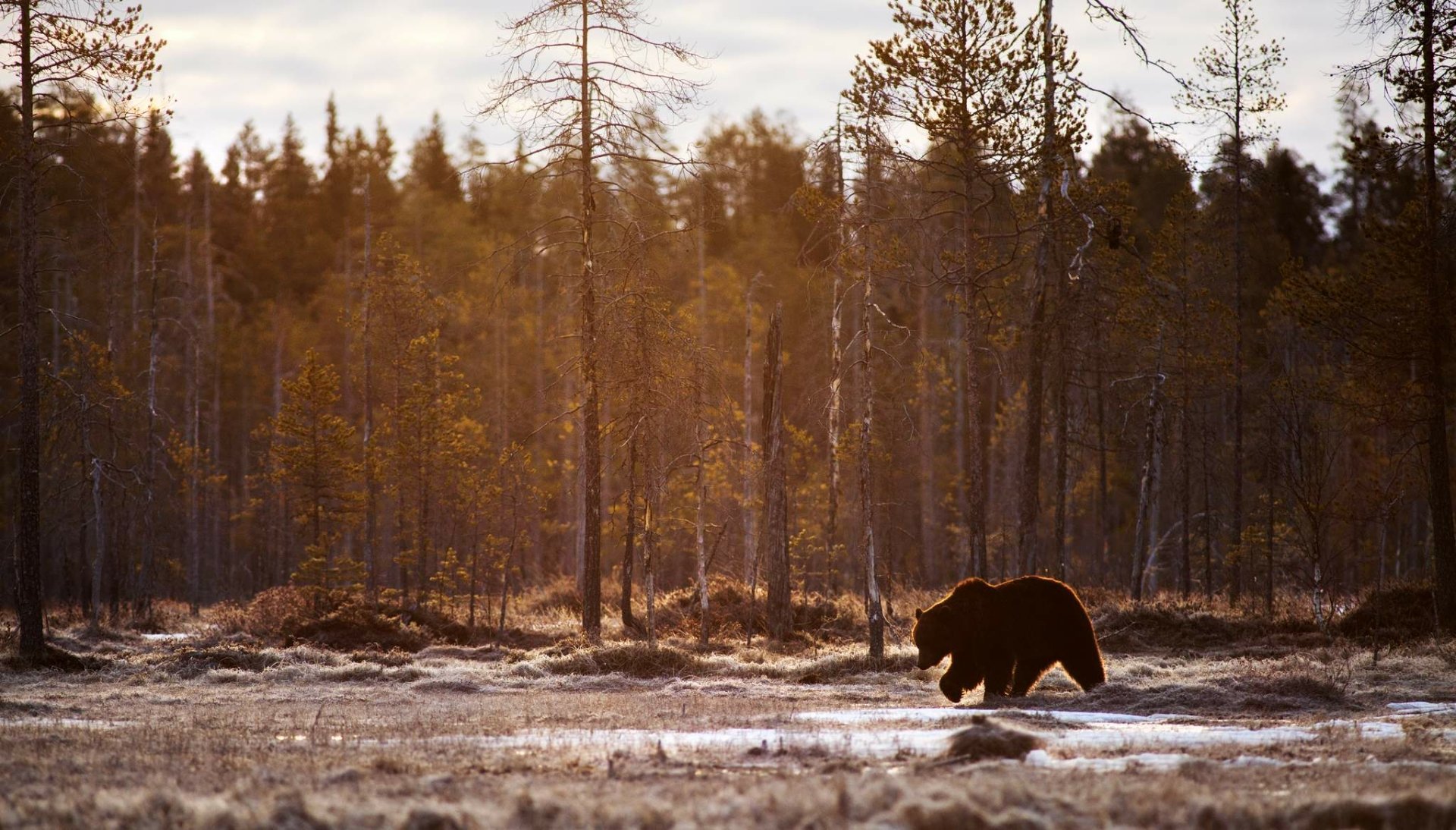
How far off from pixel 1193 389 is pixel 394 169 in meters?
50.7

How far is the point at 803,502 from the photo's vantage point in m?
44.4

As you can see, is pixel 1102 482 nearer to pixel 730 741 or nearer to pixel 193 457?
pixel 730 741

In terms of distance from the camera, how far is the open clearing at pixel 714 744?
22.5 feet

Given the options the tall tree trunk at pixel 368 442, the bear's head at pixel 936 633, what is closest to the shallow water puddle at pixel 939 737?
the bear's head at pixel 936 633

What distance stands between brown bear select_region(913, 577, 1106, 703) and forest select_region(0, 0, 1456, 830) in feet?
0.17

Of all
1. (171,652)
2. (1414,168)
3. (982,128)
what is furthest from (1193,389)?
(171,652)

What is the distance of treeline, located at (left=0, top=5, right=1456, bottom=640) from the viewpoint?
2219cm

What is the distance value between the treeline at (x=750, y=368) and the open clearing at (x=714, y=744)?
4.87 metres

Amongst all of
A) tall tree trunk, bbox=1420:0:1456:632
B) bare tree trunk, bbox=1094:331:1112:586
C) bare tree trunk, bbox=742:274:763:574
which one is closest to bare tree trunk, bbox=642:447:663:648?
bare tree trunk, bbox=1094:331:1112:586

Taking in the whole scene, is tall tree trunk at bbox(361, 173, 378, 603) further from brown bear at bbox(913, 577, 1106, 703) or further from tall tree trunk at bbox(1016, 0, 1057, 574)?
brown bear at bbox(913, 577, 1106, 703)

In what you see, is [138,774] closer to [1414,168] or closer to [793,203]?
[793,203]

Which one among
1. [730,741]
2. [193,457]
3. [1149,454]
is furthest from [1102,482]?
[193,457]

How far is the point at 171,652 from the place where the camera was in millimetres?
21562

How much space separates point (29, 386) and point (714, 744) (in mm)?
14416
